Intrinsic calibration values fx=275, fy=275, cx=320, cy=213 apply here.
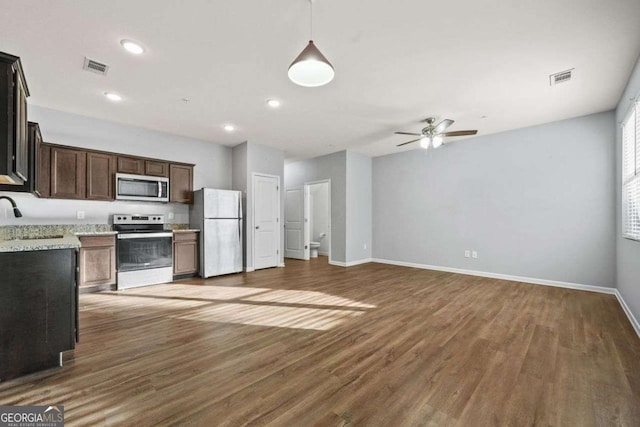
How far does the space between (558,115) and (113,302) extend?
7.23 meters

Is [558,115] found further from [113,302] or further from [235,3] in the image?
[113,302]

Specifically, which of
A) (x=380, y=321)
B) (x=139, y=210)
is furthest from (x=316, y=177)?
(x=380, y=321)

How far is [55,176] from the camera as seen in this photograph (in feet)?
13.5

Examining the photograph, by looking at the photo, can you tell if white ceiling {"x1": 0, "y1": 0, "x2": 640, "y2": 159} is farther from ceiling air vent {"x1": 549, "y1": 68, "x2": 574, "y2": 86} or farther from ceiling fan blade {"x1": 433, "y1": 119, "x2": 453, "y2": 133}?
ceiling fan blade {"x1": 433, "y1": 119, "x2": 453, "y2": 133}

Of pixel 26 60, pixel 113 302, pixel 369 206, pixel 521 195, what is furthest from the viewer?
pixel 369 206

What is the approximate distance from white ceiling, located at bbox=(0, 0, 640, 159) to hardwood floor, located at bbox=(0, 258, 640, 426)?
9.18 ft

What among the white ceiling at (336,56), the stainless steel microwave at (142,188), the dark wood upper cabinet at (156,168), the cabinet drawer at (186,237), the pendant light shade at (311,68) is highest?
the white ceiling at (336,56)

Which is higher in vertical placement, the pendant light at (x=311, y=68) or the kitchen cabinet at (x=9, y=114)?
the pendant light at (x=311, y=68)

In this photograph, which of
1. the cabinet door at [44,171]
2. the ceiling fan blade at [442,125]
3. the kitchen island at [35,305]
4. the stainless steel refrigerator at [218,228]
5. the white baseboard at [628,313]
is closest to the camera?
the kitchen island at [35,305]

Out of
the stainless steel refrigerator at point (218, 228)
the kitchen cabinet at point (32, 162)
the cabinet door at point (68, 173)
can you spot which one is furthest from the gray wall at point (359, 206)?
the kitchen cabinet at point (32, 162)

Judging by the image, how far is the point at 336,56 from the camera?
2.81 metres

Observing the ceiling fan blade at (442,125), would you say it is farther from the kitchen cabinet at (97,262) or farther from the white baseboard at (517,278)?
the kitchen cabinet at (97,262)

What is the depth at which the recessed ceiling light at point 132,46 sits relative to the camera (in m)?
2.58

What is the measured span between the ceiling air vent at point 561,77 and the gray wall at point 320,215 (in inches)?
251
